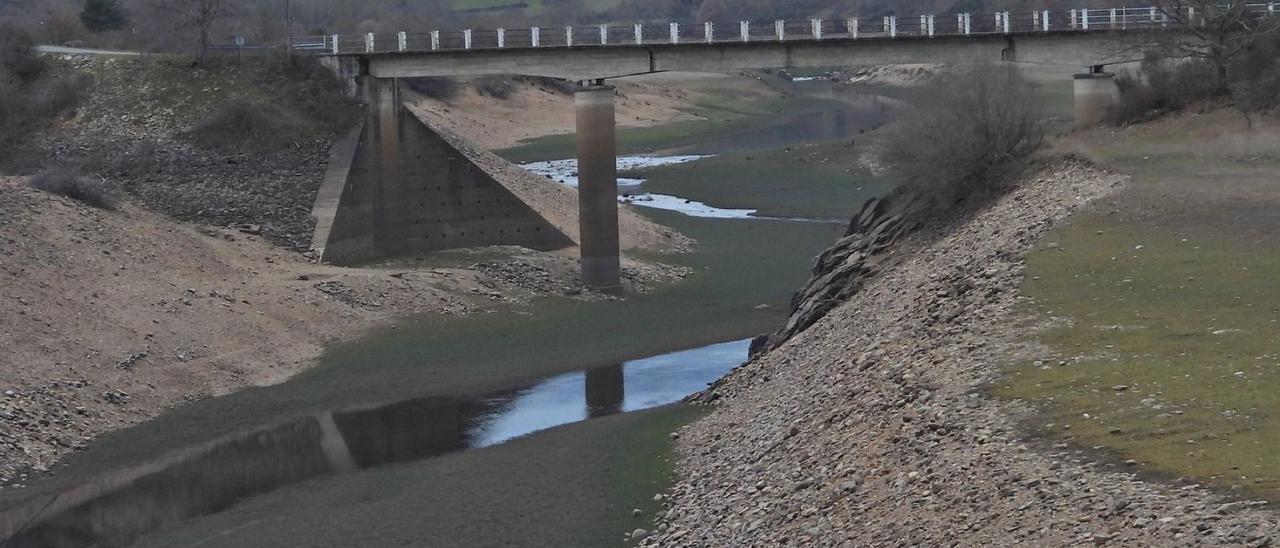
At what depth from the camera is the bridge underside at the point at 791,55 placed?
6275 cm

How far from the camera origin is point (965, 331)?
35031 mm

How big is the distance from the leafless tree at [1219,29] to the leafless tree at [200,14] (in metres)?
39.5

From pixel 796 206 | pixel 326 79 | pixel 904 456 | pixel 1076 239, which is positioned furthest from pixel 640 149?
pixel 904 456

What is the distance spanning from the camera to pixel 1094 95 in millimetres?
62656

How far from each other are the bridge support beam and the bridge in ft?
0.16

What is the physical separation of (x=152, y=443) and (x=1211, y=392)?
25320mm

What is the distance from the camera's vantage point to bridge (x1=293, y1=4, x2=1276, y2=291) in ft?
205

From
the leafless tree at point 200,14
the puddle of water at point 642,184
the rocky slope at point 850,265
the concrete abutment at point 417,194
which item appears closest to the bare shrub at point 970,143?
the rocky slope at point 850,265

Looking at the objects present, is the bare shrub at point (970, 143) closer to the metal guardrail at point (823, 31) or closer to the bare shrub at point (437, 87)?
the metal guardrail at point (823, 31)

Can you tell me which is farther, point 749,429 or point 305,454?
point 305,454

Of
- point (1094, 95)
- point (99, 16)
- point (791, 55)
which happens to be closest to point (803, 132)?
point (99, 16)

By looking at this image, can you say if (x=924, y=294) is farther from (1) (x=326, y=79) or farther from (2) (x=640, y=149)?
(2) (x=640, y=149)

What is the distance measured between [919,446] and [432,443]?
16.0 metres

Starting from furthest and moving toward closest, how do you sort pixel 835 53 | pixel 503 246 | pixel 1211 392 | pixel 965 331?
pixel 503 246 < pixel 835 53 < pixel 965 331 < pixel 1211 392
